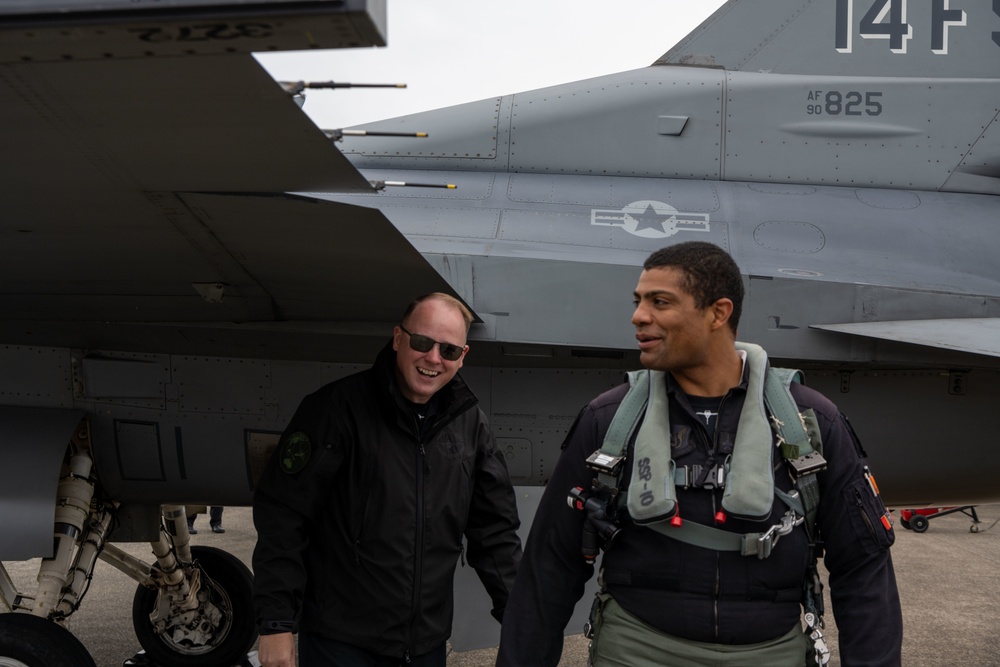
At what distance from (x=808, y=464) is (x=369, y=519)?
1.38 m

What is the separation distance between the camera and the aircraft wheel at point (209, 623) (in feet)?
19.0

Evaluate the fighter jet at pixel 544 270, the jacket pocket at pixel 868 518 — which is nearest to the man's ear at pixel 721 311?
the jacket pocket at pixel 868 518

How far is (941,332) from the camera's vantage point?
14.3 ft

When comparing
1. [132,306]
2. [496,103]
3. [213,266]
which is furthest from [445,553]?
[496,103]

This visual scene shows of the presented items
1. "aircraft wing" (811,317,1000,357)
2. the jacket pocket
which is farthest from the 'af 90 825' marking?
the jacket pocket

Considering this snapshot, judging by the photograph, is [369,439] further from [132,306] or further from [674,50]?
[674,50]

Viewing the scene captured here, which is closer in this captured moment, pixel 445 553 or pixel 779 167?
pixel 445 553

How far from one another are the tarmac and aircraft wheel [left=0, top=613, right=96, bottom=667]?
71.0 inches

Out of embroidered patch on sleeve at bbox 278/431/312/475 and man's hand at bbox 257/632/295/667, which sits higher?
embroidered patch on sleeve at bbox 278/431/312/475

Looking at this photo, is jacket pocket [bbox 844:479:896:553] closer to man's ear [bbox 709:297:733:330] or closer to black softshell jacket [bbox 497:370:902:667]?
black softshell jacket [bbox 497:370:902:667]

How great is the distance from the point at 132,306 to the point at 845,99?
3.88 metres

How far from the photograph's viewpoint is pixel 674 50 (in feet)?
18.5

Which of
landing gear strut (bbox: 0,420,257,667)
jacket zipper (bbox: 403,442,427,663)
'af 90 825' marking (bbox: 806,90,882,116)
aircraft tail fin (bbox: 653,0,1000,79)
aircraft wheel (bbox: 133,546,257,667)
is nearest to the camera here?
→ jacket zipper (bbox: 403,442,427,663)

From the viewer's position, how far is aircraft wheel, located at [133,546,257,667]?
5785 millimetres
